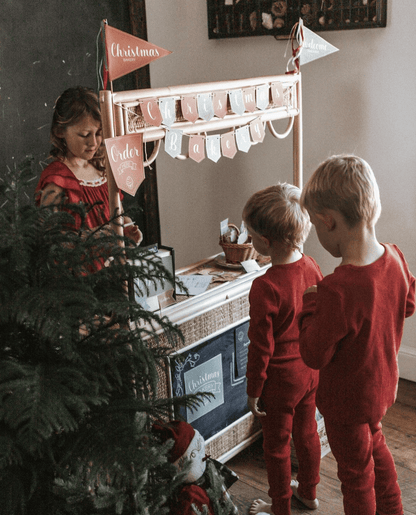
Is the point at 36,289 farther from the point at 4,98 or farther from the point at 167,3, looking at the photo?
the point at 167,3

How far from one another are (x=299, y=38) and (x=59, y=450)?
180 cm

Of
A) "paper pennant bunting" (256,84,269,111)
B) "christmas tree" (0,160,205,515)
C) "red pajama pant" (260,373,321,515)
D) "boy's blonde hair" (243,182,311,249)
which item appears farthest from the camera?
"paper pennant bunting" (256,84,269,111)

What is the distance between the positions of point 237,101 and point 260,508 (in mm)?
1401

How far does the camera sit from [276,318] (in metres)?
1.67

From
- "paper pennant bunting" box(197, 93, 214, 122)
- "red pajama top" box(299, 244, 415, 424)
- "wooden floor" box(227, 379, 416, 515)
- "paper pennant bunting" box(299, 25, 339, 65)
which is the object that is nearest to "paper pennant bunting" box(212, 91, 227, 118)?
"paper pennant bunting" box(197, 93, 214, 122)

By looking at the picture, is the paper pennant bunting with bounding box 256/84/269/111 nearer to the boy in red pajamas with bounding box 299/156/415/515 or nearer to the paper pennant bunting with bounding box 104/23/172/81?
the paper pennant bunting with bounding box 104/23/172/81

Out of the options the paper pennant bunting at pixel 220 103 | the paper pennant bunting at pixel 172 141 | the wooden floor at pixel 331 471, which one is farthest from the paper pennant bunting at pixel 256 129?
the wooden floor at pixel 331 471

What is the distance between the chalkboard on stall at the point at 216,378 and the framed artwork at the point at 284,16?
1491mm

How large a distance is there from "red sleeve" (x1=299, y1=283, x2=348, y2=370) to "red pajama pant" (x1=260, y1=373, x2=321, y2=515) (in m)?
0.27

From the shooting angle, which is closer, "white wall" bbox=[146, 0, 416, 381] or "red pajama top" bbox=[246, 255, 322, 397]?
"red pajama top" bbox=[246, 255, 322, 397]

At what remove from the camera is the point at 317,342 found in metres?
1.44

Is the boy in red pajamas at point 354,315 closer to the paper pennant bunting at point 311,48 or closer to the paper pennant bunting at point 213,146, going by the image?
the paper pennant bunting at point 213,146

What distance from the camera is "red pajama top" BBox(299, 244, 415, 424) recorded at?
1396 millimetres

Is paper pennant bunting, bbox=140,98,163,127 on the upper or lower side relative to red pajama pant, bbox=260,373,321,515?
upper
